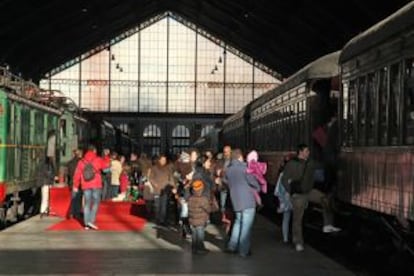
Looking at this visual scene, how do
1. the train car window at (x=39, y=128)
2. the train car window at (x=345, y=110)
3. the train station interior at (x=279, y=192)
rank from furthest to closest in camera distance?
the train car window at (x=39, y=128)
the train car window at (x=345, y=110)
the train station interior at (x=279, y=192)

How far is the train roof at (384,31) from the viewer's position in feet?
32.7

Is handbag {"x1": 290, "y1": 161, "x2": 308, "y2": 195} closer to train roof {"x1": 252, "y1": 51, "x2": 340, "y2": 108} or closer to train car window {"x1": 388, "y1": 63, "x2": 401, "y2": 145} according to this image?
train roof {"x1": 252, "y1": 51, "x2": 340, "y2": 108}

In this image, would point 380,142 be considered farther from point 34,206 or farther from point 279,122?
point 34,206

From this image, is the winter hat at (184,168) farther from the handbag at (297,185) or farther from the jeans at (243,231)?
the jeans at (243,231)

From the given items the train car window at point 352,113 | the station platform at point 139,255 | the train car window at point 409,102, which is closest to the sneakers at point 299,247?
the station platform at point 139,255

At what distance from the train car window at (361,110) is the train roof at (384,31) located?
50cm

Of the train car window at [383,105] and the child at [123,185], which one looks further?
the child at [123,185]

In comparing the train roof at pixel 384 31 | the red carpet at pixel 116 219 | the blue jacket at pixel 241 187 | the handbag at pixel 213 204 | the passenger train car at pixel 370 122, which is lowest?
the red carpet at pixel 116 219

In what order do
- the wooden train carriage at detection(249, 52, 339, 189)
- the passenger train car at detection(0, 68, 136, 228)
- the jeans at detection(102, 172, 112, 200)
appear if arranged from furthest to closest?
1. the jeans at detection(102, 172, 112, 200)
2. the passenger train car at detection(0, 68, 136, 228)
3. the wooden train carriage at detection(249, 52, 339, 189)

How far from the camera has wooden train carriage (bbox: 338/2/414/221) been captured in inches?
388

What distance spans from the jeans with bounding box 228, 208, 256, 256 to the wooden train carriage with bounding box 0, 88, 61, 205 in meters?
5.71

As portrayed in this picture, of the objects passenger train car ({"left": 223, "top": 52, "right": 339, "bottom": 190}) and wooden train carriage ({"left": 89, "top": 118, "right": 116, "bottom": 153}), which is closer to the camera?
passenger train car ({"left": 223, "top": 52, "right": 339, "bottom": 190})

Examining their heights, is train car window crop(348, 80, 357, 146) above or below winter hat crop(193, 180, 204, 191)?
above

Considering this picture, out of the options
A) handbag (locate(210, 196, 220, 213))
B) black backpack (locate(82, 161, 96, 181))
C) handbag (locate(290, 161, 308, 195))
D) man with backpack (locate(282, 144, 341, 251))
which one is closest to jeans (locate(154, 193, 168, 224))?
black backpack (locate(82, 161, 96, 181))
